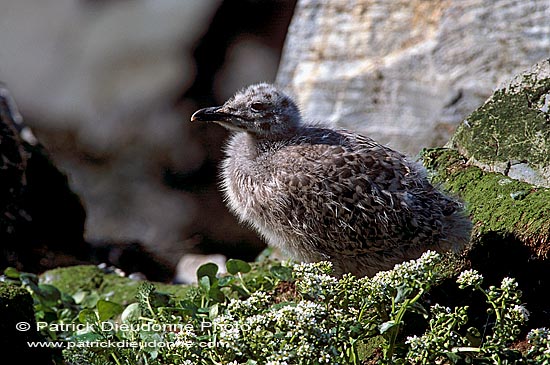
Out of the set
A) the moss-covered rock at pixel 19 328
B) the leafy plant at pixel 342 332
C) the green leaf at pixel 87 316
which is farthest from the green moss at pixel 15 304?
the green leaf at pixel 87 316

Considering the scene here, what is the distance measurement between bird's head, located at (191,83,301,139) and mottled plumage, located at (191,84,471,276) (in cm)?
16

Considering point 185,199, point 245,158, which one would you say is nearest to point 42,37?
point 185,199

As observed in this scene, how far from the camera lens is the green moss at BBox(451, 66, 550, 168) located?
471cm

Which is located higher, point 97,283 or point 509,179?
point 509,179

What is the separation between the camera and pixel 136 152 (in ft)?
31.4

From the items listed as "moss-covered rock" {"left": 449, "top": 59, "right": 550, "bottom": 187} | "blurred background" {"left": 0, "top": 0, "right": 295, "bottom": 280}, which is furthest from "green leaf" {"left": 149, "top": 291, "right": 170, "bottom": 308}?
"blurred background" {"left": 0, "top": 0, "right": 295, "bottom": 280}

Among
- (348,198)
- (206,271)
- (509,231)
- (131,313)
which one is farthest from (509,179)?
(131,313)

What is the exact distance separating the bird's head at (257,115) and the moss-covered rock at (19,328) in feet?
5.31

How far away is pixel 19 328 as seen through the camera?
3949mm

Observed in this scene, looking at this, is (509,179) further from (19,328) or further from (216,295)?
(19,328)

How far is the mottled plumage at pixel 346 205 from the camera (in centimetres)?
427

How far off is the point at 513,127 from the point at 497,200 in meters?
0.62

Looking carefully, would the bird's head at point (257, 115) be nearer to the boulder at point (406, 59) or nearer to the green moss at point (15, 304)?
the green moss at point (15, 304)

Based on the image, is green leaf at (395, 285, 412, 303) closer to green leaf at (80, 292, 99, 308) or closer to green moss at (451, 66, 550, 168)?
green moss at (451, 66, 550, 168)
